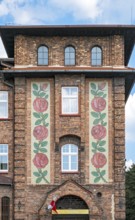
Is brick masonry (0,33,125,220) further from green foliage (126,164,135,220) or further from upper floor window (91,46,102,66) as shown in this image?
green foliage (126,164,135,220)

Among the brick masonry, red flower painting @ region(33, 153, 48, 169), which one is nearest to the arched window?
the brick masonry

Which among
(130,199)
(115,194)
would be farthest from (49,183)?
(130,199)

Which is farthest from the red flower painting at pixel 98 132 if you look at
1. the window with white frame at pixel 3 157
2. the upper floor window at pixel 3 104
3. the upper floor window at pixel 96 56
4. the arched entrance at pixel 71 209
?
the upper floor window at pixel 3 104

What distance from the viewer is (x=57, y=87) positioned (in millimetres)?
40094

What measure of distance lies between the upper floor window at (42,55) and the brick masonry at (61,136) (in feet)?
0.95

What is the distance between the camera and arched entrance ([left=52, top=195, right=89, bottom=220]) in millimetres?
39031

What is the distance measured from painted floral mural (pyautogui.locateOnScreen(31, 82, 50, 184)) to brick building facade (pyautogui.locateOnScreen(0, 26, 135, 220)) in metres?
0.06

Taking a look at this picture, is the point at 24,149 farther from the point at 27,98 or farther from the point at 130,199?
the point at 130,199

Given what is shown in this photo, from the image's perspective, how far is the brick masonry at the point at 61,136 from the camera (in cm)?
3909

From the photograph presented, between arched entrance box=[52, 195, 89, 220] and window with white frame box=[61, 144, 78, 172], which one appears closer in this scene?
arched entrance box=[52, 195, 89, 220]

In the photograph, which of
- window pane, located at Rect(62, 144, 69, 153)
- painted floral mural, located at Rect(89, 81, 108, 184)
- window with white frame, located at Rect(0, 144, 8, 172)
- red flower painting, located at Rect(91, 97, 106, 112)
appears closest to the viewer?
painted floral mural, located at Rect(89, 81, 108, 184)

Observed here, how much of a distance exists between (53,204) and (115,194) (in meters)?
3.91

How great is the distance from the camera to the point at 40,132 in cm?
3997

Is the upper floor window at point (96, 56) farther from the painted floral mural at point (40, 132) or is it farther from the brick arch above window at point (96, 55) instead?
the painted floral mural at point (40, 132)
